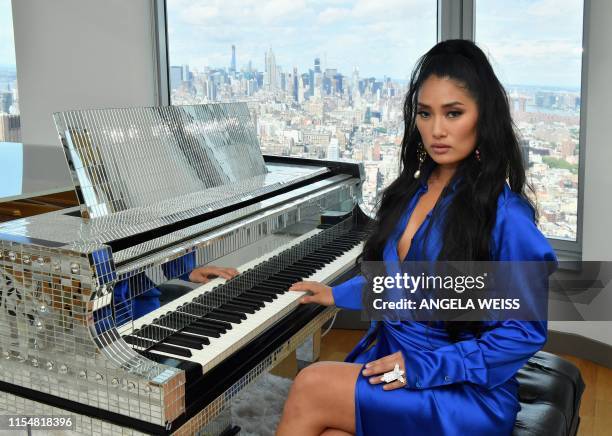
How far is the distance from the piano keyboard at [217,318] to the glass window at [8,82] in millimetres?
2953

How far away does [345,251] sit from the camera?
266 cm

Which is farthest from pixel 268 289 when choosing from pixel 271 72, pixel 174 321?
pixel 271 72

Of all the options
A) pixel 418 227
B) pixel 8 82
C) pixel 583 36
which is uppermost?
pixel 583 36

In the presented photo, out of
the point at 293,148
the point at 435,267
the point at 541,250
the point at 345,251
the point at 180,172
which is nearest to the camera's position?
the point at 541,250

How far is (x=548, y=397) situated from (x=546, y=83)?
1983 millimetres

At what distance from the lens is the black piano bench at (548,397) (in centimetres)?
191

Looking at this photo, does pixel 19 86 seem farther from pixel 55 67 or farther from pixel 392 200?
pixel 392 200

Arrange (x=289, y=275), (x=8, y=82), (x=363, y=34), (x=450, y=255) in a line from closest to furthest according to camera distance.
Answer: (x=450, y=255), (x=289, y=275), (x=363, y=34), (x=8, y=82)

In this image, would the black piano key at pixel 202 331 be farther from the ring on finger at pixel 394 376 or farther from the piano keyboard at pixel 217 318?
the ring on finger at pixel 394 376

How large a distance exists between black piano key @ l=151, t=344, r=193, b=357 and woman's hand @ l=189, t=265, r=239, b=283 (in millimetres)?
219

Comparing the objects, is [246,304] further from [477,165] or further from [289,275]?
[477,165]

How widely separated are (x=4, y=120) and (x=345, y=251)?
2.96 m

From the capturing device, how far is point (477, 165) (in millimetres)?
1814

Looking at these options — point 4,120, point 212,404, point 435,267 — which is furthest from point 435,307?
→ point 4,120
